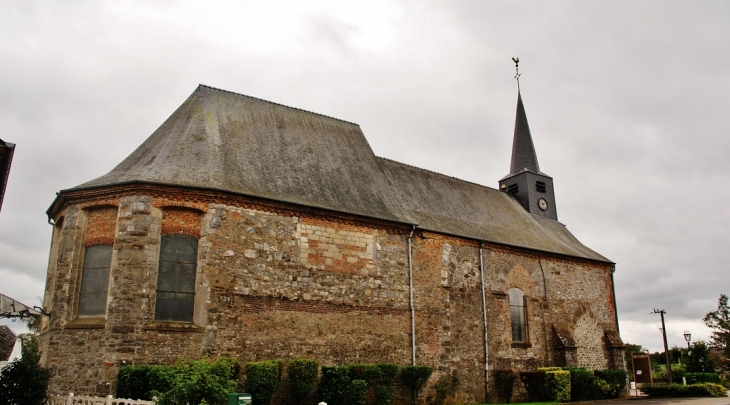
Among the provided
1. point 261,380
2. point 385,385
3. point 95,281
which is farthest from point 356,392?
point 95,281

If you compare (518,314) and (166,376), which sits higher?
(518,314)

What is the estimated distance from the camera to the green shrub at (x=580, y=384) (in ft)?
72.3

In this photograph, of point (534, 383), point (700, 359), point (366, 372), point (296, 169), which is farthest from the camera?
point (700, 359)

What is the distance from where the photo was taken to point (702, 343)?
141 ft

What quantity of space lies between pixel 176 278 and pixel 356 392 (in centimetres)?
605

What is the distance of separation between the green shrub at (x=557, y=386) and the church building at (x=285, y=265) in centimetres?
135

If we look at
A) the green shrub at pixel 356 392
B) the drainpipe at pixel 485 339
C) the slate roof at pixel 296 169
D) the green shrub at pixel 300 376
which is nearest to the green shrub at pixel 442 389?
the drainpipe at pixel 485 339

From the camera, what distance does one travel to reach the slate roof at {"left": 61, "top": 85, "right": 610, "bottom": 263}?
56.4 feet

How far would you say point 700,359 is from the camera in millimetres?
43031

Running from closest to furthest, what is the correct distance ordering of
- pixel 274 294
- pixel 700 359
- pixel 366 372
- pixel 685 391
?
pixel 274 294, pixel 366 372, pixel 685 391, pixel 700 359

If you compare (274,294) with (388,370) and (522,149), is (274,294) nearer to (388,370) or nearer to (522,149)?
(388,370)

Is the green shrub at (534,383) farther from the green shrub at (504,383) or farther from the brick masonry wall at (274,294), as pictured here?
the green shrub at (504,383)

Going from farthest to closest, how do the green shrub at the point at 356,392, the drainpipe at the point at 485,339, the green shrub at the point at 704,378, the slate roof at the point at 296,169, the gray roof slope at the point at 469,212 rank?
the green shrub at the point at 704,378, the gray roof slope at the point at 469,212, the drainpipe at the point at 485,339, the slate roof at the point at 296,169, the green shrub at the point at 356,392

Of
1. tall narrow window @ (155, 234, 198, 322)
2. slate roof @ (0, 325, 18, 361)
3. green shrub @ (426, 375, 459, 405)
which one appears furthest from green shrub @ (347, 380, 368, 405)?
slate roof @ (0, 325, 18, 361)
